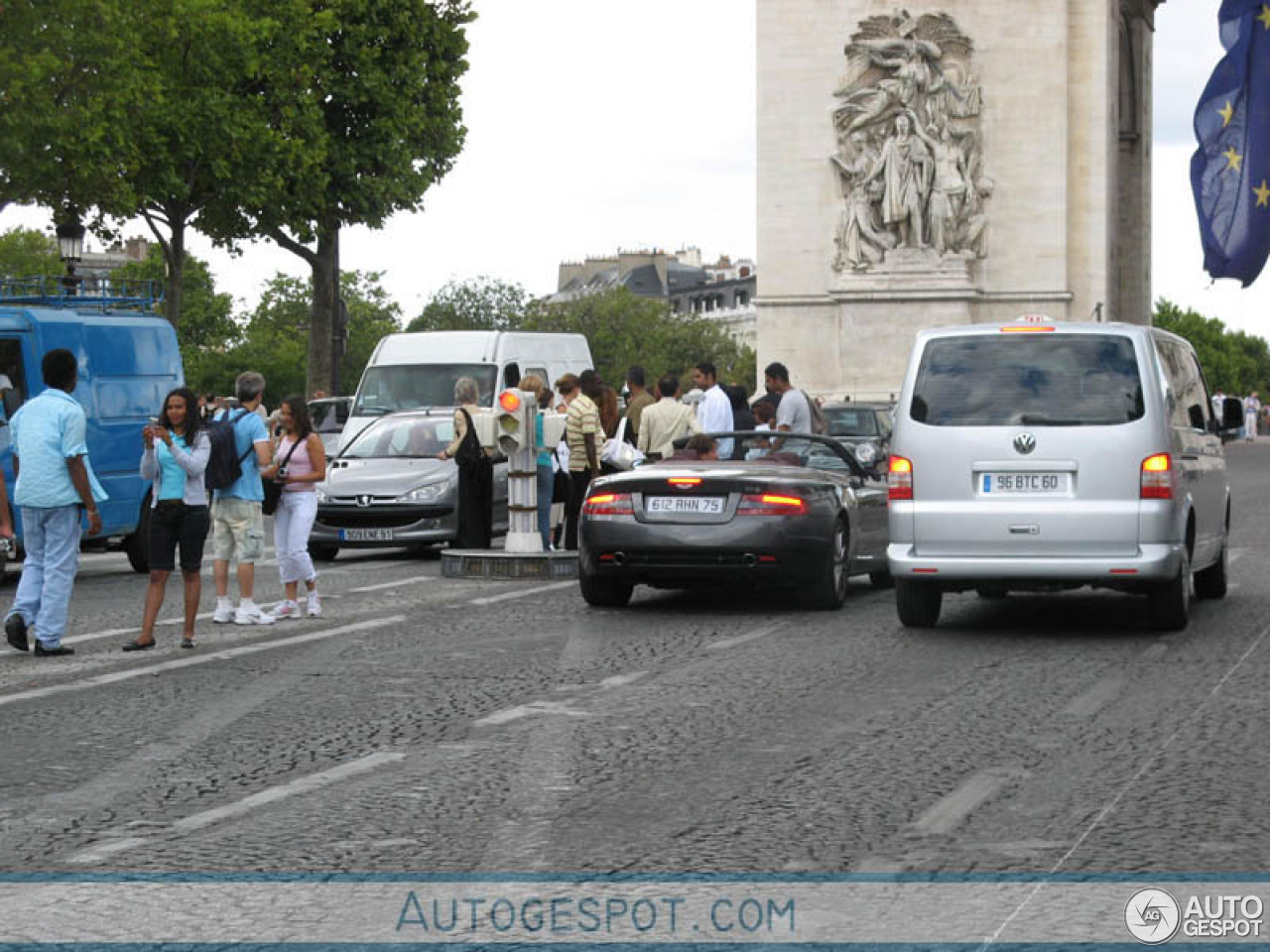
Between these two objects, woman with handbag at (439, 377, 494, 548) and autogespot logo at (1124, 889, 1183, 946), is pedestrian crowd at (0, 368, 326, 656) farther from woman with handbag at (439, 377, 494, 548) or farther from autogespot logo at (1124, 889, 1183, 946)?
autogespot logo at (1124, 889, 1183, 946)

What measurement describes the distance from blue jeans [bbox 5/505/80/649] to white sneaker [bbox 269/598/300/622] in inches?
85.0

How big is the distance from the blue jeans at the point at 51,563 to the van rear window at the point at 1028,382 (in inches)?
192

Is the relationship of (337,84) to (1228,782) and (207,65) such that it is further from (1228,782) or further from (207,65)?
(1228,782)

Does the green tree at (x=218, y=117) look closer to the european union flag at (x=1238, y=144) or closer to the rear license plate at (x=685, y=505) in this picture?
the european union flag at (x=1238, y=144)

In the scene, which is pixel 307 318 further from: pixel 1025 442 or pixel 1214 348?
pixel 1025 442

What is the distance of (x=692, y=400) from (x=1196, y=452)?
9.60 meters

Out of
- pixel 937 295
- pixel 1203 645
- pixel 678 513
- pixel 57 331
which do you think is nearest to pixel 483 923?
pixel 1203 645

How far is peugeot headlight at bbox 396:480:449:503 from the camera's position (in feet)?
68.5

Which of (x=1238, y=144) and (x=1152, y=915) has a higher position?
(x=1238, y=144)

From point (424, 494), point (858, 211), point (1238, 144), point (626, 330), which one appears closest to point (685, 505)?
point (424, 494)

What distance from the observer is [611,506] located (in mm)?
15078

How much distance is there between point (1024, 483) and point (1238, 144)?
47.0ft

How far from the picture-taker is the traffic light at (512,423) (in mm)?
18828

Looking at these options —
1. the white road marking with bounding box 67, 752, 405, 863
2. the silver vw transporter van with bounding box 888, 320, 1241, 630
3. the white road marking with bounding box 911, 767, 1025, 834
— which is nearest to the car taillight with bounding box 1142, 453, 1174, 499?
the silver vw transporter van with bounding box 888, 320, 1241, 630
